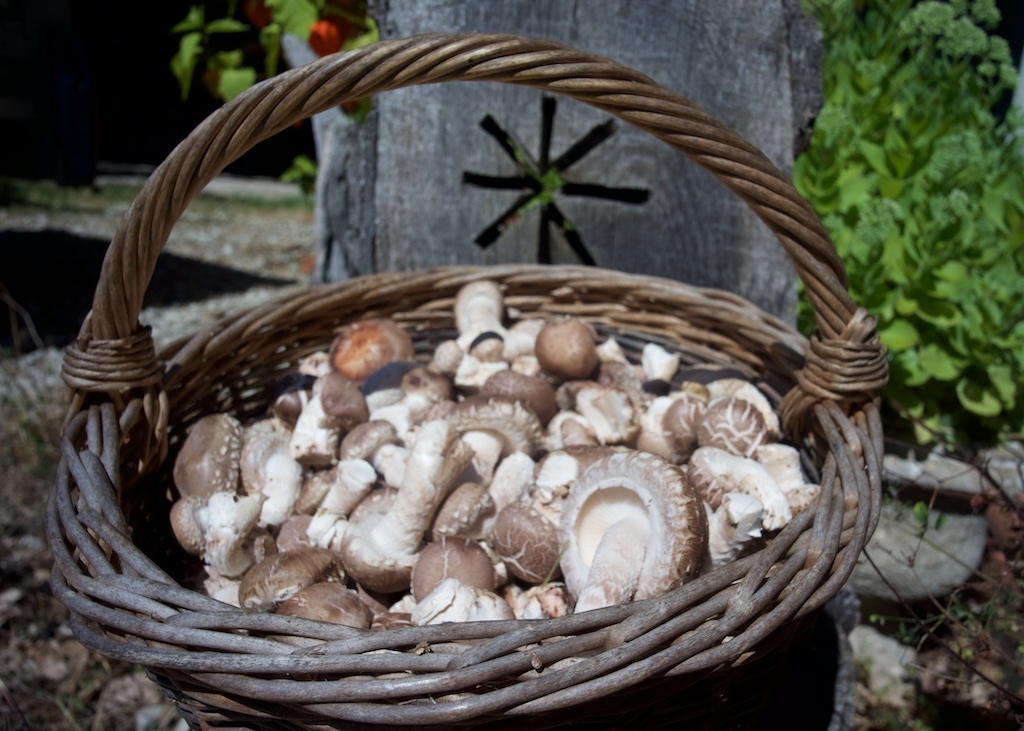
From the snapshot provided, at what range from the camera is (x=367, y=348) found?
2.02 meters

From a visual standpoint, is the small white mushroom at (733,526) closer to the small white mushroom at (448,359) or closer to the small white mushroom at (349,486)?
the small white mushroom at (349,486)

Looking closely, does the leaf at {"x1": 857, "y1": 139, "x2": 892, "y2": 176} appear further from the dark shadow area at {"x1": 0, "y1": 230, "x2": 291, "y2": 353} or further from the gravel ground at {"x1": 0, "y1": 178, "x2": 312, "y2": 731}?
the dark shadow area at {"x1": 0, "y1": 230, "x2": 291, "y2": 353}

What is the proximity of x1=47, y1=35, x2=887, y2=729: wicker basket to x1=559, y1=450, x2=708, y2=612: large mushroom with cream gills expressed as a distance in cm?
16

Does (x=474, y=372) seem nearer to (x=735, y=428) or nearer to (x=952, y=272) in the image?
(x=735, y=428)

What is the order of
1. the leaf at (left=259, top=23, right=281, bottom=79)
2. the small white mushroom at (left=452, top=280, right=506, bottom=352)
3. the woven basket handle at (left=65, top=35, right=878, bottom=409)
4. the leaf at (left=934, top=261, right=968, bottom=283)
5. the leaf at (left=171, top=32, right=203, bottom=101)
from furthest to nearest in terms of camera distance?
the leaf at (left=171, top=32, right=203, bottom=101) → the leaf at (left=259, top=23, right=281, bottom=79) → the leaf at (left=934, top=261, right=968, bottom=283) → the small white mushroom at (left=452, top=280, right=506, bottom=352) → the woven basket handle at (left=65, top=35, right=878, bottom=409)

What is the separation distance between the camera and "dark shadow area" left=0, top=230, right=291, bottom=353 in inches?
182

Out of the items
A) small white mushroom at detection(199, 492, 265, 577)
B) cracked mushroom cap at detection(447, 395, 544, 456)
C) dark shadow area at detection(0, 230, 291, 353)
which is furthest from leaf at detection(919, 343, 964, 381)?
dark shadow area at detection(0, 230, 291, 353)

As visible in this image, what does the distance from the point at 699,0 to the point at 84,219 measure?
5.94 metres

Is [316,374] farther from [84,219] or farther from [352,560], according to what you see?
[84,219]

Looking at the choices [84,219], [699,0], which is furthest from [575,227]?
[84,219]

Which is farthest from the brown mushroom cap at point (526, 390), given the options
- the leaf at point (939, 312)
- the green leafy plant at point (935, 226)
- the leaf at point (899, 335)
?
the leaf at point (939, 312)

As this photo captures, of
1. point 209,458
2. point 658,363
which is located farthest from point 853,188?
point 209,458

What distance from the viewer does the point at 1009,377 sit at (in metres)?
2.56

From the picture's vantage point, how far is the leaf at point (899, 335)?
2.52 metres
